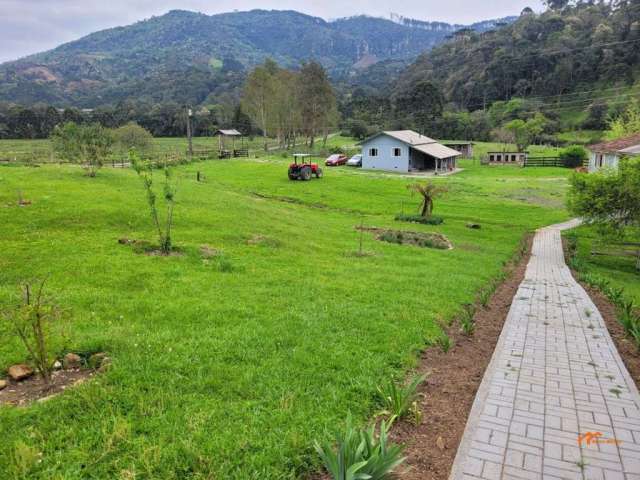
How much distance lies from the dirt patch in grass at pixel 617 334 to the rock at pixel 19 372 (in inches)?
296

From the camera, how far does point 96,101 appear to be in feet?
500

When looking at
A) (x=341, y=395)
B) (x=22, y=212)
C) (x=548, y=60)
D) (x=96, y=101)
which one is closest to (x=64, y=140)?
(x=22, y=212)

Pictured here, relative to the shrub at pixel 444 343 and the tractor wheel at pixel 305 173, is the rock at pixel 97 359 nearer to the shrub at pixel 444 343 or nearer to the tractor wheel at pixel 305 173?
the shrub at pixel 444 343

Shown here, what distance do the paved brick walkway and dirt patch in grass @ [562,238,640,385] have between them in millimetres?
133

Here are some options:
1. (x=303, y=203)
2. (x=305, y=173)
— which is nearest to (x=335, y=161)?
(x=305, y=173)

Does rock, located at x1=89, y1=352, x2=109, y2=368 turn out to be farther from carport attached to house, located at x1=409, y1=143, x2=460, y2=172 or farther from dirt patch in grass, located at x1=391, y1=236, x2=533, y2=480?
carport attached to house, located at x1=409, y1=143, x2=460, y2=172

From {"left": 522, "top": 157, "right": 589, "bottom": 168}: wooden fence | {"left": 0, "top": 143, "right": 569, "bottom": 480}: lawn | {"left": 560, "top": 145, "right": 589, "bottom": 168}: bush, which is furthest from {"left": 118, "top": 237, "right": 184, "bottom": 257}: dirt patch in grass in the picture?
{"left": 560, "top": 145, "right": 589, "bottom": 168}: bush

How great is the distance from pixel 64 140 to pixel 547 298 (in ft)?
73.7

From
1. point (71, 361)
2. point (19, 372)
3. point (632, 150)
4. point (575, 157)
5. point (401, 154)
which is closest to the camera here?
point (19, 372)

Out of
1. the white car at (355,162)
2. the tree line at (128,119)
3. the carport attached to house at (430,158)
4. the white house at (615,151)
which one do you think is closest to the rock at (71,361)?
the white house at (615,151)

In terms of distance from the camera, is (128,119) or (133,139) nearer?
(133,139)

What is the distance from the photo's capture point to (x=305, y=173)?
114 ft

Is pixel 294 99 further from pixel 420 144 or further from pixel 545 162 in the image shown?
pixel 545 162

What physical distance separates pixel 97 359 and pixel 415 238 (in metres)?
12.9
